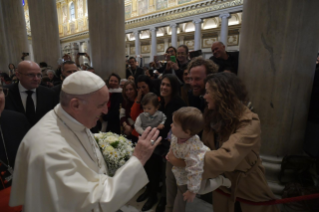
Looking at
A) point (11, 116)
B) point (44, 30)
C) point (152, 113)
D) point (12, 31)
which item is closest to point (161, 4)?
point (12, 31)

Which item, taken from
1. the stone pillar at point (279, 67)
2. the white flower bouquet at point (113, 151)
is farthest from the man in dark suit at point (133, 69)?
the white flower bouquet at point (113, 151)

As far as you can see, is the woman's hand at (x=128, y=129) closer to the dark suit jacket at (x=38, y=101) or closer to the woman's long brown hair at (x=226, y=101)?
the dark suit jacket at (x=38, y=101)

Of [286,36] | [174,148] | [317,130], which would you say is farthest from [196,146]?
[317,130]

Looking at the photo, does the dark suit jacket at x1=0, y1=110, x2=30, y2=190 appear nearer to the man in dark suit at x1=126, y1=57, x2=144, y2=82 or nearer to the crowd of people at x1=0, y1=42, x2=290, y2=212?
the crowd of people at x1=0, y1=42, x2=290, y2=212

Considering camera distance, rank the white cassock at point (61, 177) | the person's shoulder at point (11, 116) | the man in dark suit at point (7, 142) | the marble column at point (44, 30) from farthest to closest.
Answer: the marble column at point (44, 30), the person's shoulder at point (11, 116), the man in dark suit at point (7, 142), the white cassock at point (61, 177)

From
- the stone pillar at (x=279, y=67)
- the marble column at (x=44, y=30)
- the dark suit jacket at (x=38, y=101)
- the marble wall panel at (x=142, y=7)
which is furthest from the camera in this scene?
the marble wall panel at (x=142, y=7)

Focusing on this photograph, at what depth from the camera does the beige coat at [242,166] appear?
1.51 m

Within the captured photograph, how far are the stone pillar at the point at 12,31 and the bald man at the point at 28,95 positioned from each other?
9.02 meters

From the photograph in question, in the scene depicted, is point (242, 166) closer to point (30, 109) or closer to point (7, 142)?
point (7, 142)

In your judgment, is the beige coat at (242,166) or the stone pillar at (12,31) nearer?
the beige coat at (242,166)

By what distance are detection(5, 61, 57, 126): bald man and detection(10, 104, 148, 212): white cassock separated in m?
1.86

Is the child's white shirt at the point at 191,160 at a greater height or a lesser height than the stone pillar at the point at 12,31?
lesser

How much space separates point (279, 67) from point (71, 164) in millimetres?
2578

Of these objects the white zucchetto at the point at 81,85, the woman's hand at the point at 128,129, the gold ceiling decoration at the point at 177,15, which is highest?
the gold ceiling decoration at the point at 177,15
